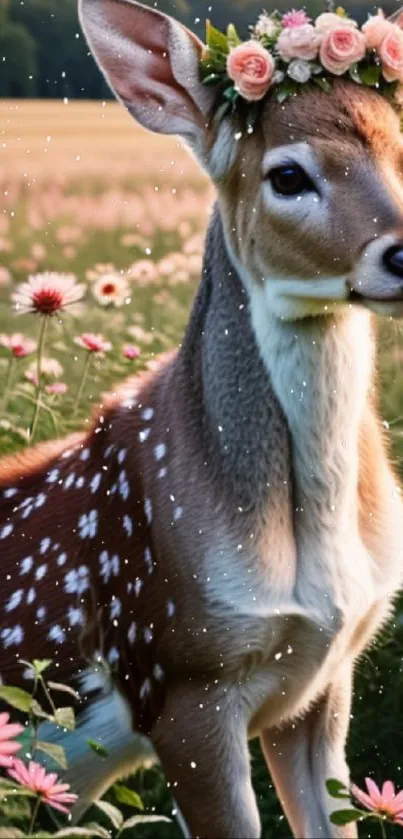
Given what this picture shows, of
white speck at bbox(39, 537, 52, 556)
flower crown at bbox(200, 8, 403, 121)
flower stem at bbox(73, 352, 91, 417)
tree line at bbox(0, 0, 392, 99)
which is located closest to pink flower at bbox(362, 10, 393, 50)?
flower crown at bbox(200, 8, 403, 121)

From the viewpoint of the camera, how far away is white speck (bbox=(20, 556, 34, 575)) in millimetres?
3531

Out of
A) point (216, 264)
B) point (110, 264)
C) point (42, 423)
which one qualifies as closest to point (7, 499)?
point (42, 423)

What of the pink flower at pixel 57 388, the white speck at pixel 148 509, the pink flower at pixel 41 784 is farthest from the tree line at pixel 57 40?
the pink flower at pixel 41 784

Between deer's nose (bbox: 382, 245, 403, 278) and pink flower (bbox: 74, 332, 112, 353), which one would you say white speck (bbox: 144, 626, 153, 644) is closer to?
pink flower (bbox: 74, 332, 112, 353)

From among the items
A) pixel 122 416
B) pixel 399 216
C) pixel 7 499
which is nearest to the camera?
pixel 399 216

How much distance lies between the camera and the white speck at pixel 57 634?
11.3 ft

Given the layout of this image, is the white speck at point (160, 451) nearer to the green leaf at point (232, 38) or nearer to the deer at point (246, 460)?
the deer at point (246, 460)

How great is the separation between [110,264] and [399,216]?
2.69 ft

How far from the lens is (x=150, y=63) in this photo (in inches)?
124

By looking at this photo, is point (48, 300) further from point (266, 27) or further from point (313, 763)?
point (313, 763)

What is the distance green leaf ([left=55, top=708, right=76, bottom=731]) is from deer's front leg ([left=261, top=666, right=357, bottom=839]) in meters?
0.48

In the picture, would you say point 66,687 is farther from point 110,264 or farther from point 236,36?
point 236,36

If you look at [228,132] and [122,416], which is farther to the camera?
[122,416]

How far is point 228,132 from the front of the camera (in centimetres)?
314
